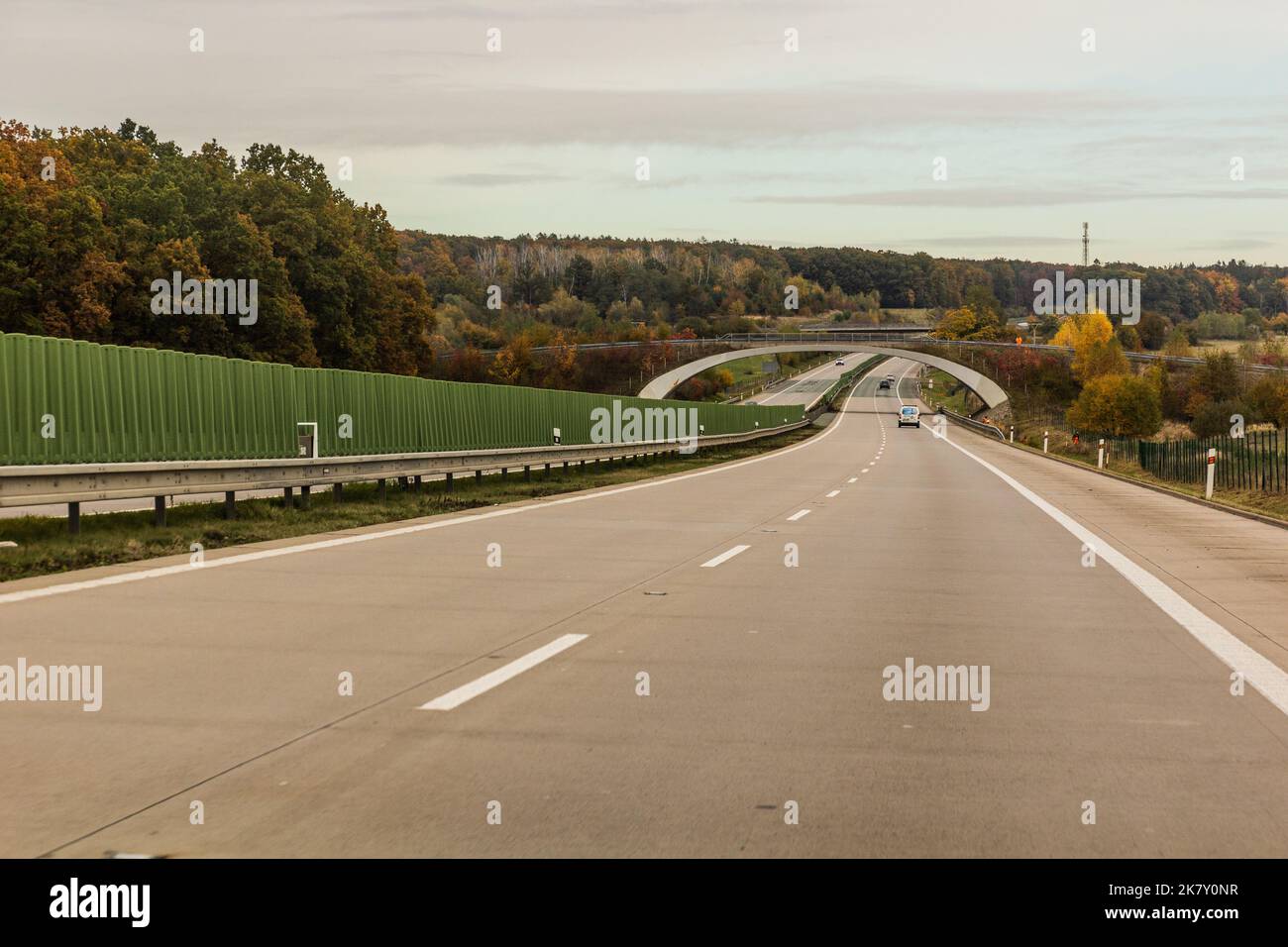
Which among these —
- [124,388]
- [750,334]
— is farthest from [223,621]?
[750,334]

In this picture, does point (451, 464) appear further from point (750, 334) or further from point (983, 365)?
point (750, 334)

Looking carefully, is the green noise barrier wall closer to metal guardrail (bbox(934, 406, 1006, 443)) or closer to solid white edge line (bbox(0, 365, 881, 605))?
solid white edge line (bbox(0, 365, 881, 605))

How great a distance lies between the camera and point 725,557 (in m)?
14.4

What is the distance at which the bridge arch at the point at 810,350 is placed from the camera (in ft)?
516

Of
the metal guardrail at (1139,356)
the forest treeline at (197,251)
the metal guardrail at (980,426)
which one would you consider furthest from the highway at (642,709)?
Result: the metal guardrail at (1139,356)

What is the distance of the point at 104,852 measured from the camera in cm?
436

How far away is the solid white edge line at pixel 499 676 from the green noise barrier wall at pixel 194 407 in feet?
27.1

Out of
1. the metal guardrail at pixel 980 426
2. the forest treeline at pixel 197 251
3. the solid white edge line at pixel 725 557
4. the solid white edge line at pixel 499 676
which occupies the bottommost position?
the metal guardrail at pixel 980 426

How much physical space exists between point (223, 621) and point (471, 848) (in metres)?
5.34

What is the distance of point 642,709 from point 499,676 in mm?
1121

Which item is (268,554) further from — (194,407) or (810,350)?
(810,350)

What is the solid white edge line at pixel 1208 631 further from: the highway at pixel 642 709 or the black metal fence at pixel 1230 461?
the black metal fence at pixel 1230 461

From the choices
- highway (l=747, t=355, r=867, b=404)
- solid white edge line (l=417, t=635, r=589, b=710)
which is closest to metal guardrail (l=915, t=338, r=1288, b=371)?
highway (l=747, t=355, r=867, b=404)

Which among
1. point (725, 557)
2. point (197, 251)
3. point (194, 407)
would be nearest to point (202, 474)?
point (194, 407)
